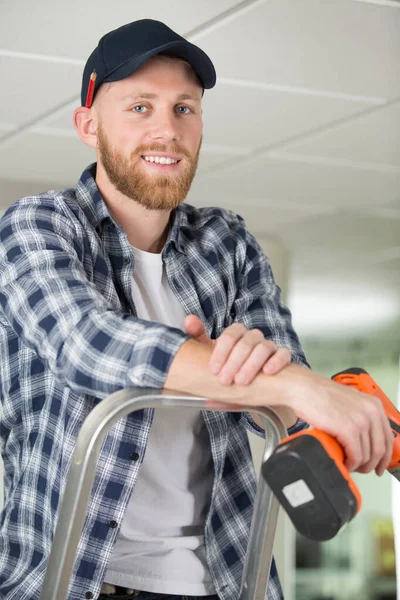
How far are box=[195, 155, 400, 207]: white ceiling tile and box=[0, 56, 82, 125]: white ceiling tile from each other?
1.03 m

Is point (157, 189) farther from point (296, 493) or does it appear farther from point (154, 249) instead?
point (296, 493)

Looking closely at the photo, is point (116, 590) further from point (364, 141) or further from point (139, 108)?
point (364, 141)

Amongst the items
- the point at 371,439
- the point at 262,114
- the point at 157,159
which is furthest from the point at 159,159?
the point at 262,114

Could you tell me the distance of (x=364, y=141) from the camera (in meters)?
3.62

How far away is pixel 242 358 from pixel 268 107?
246 centimetres

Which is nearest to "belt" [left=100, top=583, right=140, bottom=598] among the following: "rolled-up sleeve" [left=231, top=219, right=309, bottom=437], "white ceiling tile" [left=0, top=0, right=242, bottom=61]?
"rolled-up sleeve" [left=231, top=219, right=309, bottom=437]

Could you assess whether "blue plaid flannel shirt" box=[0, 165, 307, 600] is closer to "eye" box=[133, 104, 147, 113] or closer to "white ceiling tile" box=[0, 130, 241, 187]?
"eye" box=[133, 104, 147, 113]

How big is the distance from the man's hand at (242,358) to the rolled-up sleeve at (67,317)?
0.05 meters

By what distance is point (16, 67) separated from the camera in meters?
2.99

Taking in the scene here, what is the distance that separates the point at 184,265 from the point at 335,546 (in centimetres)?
680

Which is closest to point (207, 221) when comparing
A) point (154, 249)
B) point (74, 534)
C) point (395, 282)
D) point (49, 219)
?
point (154, 249)

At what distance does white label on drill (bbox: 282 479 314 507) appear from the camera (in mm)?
840

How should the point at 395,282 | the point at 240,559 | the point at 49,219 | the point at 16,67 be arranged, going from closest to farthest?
the point at 49,219
the point at 240,559
the point at 16,67
the point at 395,282

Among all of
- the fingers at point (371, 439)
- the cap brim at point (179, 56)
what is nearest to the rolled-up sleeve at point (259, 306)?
the cap brim at point (179, 56)
